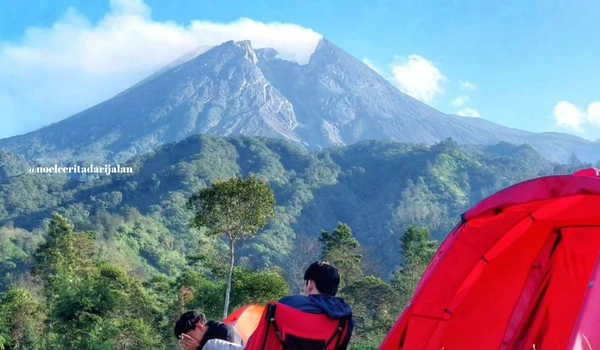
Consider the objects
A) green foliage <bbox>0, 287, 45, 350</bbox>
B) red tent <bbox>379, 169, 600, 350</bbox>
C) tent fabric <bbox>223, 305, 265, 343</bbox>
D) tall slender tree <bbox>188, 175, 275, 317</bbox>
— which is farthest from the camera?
green foliage <bbox>0, 287, 45, 350</bbox>

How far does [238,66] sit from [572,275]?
582 ft

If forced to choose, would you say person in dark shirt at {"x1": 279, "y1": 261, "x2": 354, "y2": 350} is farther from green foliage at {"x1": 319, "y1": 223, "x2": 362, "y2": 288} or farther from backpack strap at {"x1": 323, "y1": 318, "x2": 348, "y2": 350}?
green foliage at {"x1": 319, "y1": 223, "x2": 362, "y2": 288}

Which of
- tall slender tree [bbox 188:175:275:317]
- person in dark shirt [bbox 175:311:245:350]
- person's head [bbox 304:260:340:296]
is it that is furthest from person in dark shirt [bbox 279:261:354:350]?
tall slender tree [bbox 188:175:275:317]

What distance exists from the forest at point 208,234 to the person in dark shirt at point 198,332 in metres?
8.22

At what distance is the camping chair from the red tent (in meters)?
0.77

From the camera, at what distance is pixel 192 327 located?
3158 mm

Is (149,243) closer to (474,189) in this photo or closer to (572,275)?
(474,189)

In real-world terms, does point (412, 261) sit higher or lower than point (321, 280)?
lower

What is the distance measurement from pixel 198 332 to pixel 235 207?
11962 millimetres

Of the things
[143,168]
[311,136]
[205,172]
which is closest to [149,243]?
[205,172]

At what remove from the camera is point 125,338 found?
50.9 ft

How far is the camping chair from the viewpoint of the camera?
2.77 m

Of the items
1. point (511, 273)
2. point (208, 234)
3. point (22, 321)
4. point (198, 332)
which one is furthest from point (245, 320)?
point (22, 321)

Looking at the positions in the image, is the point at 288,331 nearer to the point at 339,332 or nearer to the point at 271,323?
the point at 271,323
